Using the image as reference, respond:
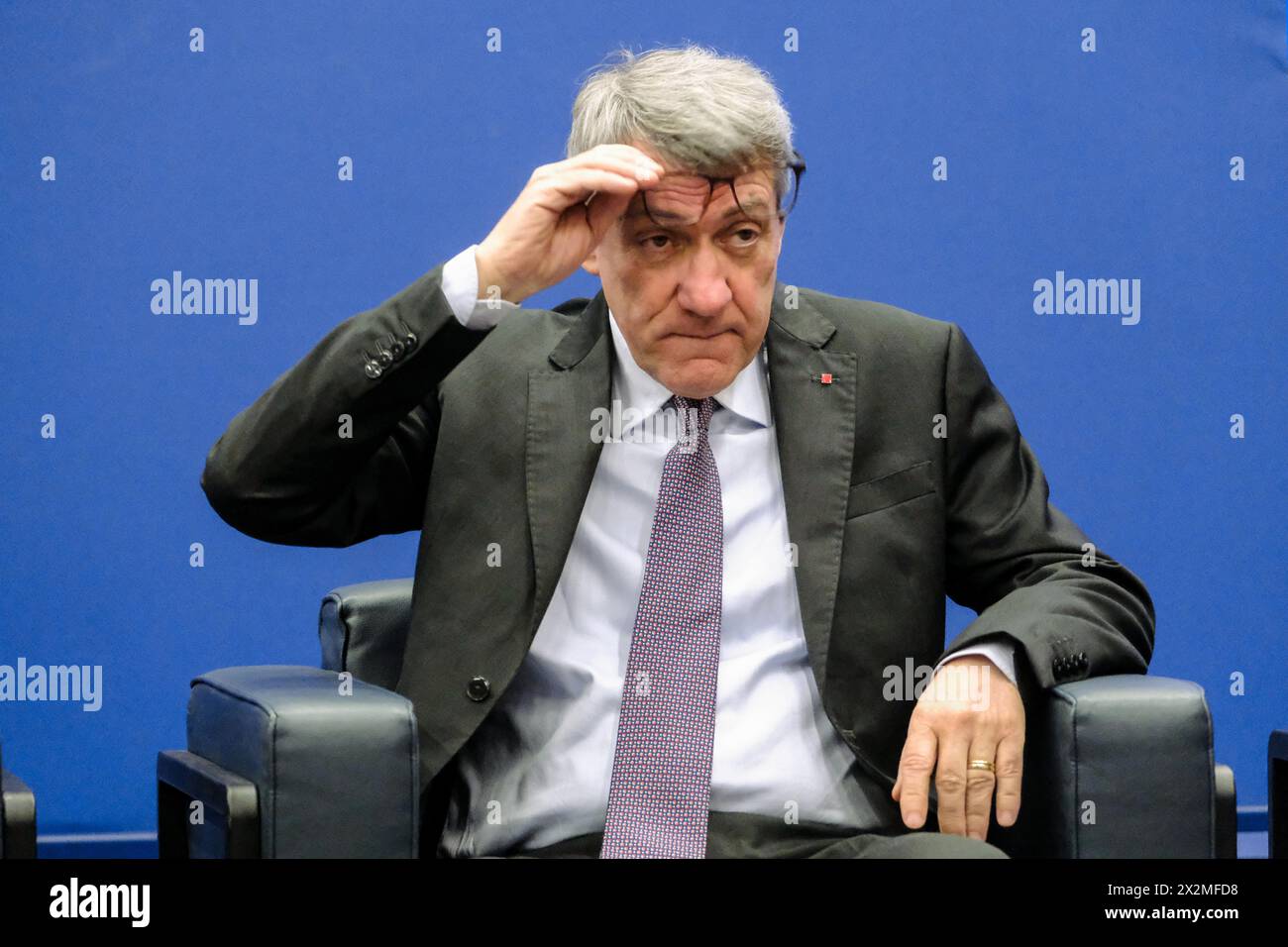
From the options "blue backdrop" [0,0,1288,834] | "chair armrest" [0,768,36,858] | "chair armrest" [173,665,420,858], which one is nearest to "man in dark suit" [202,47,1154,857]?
"chair armrest" [173,665,420,858]

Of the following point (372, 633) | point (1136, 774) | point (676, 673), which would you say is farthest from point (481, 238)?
point (1136, 774)

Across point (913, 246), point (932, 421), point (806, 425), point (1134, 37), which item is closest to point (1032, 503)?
point (932, 421)

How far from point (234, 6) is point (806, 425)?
176 centimetres

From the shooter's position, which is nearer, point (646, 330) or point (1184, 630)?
point (646, 330)

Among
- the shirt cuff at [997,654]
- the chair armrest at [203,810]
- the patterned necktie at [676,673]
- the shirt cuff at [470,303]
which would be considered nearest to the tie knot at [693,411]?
the patterned necktie at [676,673]

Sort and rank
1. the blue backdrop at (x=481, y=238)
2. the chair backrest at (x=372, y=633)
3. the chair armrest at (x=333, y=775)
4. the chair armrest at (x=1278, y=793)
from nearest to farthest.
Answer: the chair armrest at (x=333, y=775), the chair armrest at (x=1278, y=793), the chair backrest at (x=372, y=633), the blue backdrop at (x=481, y=238)

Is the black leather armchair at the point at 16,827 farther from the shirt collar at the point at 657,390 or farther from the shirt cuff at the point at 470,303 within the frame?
the shirt collar at the point at 657,390

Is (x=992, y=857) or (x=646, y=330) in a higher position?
(x=646, y=330)

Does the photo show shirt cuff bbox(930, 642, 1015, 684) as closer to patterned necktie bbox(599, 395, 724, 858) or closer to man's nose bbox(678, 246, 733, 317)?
patterned necktie bbox(599, 395, 724, 858)

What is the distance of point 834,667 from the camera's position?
2025 millimetres

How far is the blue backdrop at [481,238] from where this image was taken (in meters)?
3.31

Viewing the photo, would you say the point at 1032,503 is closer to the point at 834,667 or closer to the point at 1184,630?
the point at 834,667

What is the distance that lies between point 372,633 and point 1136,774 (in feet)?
3.39

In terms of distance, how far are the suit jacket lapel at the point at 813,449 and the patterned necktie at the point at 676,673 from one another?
3.7 inches
